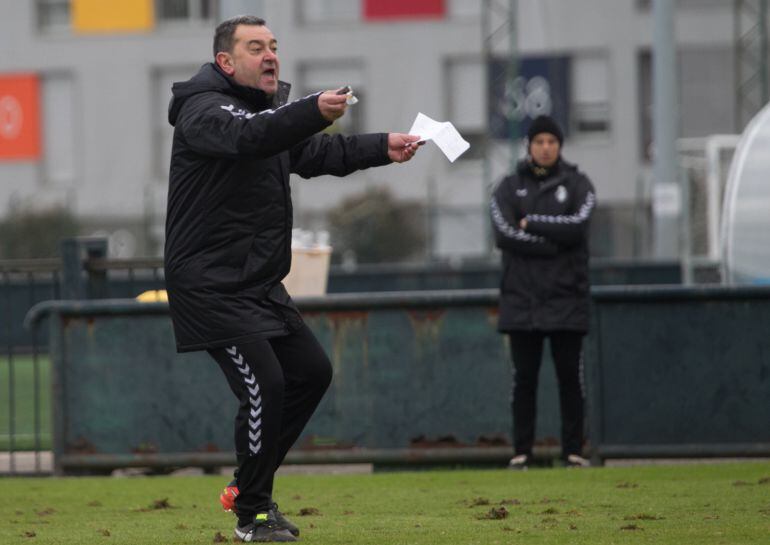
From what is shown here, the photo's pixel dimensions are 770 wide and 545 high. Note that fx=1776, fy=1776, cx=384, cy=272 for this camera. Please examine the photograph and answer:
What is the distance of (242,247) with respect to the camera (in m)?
6.71

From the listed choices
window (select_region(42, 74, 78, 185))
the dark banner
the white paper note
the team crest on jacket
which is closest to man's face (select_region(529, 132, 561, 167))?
the white paper note

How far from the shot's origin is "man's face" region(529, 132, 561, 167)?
10.4 m

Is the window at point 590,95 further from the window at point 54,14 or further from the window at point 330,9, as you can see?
the window at point 54,14

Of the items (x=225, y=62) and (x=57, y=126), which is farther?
(x=57, y=126)

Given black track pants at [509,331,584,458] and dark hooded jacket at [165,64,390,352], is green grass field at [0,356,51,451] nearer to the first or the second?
black track pants at [509,331,584,458]

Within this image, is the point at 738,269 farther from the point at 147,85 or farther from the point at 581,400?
the point at 147,85

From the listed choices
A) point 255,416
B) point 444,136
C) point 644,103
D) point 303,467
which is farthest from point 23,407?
point 644,103

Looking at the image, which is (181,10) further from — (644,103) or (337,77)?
(644,103)

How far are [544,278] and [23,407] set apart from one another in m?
7.96

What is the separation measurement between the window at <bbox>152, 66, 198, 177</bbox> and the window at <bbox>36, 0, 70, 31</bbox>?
2.94 meters

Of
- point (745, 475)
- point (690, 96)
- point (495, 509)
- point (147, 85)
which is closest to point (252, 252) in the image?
point (495, 509)

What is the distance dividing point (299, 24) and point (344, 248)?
10.2 meters

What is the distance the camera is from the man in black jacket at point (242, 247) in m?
6.69

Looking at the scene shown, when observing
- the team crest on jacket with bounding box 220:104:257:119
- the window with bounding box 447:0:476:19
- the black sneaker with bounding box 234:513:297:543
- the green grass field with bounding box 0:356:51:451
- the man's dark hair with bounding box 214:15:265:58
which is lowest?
the green grass field with bounding box 0:356:51:451
